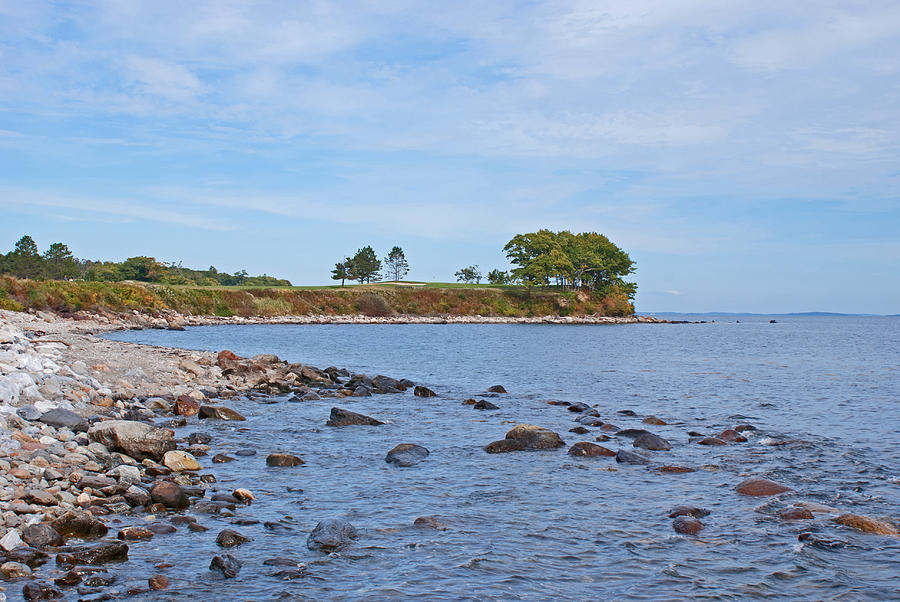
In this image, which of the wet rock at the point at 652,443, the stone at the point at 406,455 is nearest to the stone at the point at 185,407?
the stone at the point at 406,455

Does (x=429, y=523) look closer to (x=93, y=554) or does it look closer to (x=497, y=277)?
(x=93, y=554)

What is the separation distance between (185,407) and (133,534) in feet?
38.6

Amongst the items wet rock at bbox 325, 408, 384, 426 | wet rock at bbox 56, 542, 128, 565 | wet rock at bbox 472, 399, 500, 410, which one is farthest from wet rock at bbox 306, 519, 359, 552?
wet rock at bbox 472, 399, 500, 410

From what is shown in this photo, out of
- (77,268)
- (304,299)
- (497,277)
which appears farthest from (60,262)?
(497,277)

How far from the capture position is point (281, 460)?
48.9 ft

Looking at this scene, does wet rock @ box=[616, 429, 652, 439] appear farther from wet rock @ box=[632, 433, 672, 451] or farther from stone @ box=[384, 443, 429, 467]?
stone @ box=[384, 443, 429, 467]

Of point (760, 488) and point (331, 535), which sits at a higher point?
point (760, 488)

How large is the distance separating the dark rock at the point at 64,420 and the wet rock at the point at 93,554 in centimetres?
675

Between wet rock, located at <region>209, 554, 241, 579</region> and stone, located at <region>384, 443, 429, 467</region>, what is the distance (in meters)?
6.60

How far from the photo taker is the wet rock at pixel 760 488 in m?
12.9

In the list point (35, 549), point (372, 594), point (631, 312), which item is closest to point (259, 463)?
point (35, 549)

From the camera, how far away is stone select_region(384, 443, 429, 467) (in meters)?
15.4

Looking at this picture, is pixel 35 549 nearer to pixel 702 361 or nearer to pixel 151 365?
pixel 151 365

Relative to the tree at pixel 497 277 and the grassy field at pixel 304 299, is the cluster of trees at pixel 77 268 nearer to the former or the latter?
the grassy field at pixel 304 299
